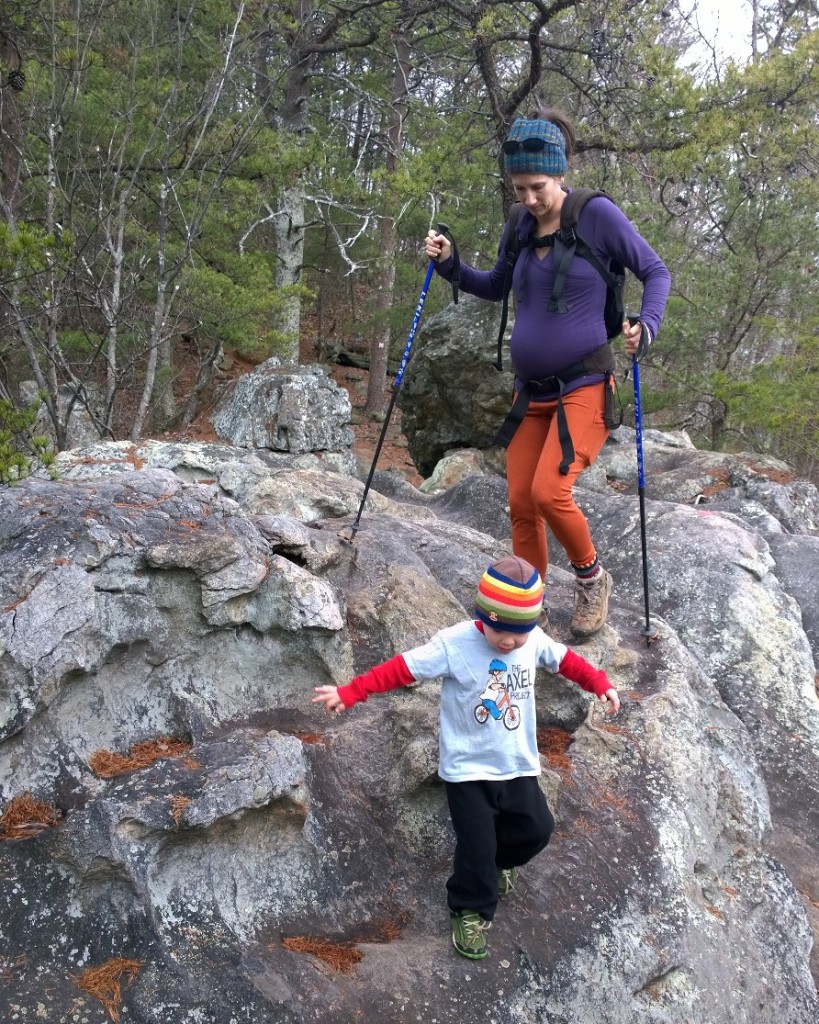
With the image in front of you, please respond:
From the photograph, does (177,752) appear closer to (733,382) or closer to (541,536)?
(541,536)

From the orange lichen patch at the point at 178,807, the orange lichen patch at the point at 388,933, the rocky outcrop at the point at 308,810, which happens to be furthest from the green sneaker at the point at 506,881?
the orange lichen patch at the point at 178,807

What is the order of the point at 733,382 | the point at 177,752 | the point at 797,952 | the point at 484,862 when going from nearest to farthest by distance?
the point at 484,862
the point at 177,752
the point at 797,952
the point at 733,382

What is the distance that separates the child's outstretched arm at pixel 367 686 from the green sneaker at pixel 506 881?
968mm

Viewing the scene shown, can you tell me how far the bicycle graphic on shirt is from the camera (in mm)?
3158

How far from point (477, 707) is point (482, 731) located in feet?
0.32

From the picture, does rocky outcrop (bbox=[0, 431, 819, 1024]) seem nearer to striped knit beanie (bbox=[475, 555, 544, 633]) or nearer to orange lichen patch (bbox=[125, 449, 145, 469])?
striped knit beanie (bbox=[475, 555, 544, 633])

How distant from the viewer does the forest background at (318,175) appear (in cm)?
757

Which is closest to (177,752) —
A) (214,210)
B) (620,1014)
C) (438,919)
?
(438,919)

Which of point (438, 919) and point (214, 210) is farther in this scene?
point (214, 210)

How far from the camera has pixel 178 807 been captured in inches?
120

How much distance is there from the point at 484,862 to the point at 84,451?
4.68 m

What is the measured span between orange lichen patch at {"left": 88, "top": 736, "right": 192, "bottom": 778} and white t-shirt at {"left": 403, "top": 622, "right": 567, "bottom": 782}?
3.71 ft

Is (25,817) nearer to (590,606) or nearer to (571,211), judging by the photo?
(590,606)

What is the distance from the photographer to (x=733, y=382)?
1291 cm
